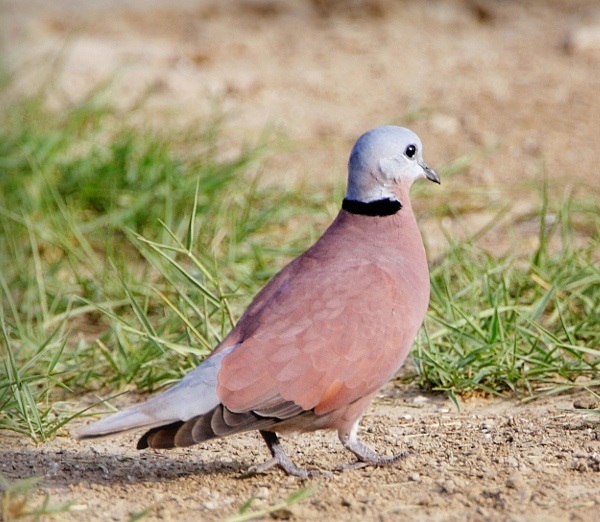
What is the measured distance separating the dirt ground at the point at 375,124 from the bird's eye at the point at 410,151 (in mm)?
904

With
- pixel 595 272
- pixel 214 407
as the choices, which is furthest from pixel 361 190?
pixel 595 272

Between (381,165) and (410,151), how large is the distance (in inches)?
5.1

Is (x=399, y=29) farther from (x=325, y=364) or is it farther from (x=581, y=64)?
(x=325, y=364)

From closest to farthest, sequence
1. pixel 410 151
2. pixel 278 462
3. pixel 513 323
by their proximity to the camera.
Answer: pixel 278 462, pixel 410 151, pixel 513 323

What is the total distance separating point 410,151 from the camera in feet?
11.5

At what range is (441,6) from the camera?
7.80m

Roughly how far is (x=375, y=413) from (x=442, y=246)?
1.52m

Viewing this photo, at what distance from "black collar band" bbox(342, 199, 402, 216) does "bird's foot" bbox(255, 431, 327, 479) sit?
74 centimetres

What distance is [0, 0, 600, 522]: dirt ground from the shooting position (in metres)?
3.05

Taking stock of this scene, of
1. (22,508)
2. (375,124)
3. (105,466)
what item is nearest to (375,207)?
(105,466)

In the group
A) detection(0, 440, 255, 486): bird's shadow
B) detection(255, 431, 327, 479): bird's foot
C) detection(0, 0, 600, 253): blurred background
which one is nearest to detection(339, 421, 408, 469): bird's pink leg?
detection(255, 431, 327, 479): bird's foot

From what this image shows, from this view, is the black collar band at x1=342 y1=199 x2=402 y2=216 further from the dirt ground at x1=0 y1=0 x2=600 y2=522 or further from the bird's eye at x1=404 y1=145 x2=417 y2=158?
the dirt ground at x1=0 y1=0 x2=600 y2=522

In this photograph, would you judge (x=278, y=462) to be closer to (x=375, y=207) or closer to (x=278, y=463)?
(x=278, y=463)

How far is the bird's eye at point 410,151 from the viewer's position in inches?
138
